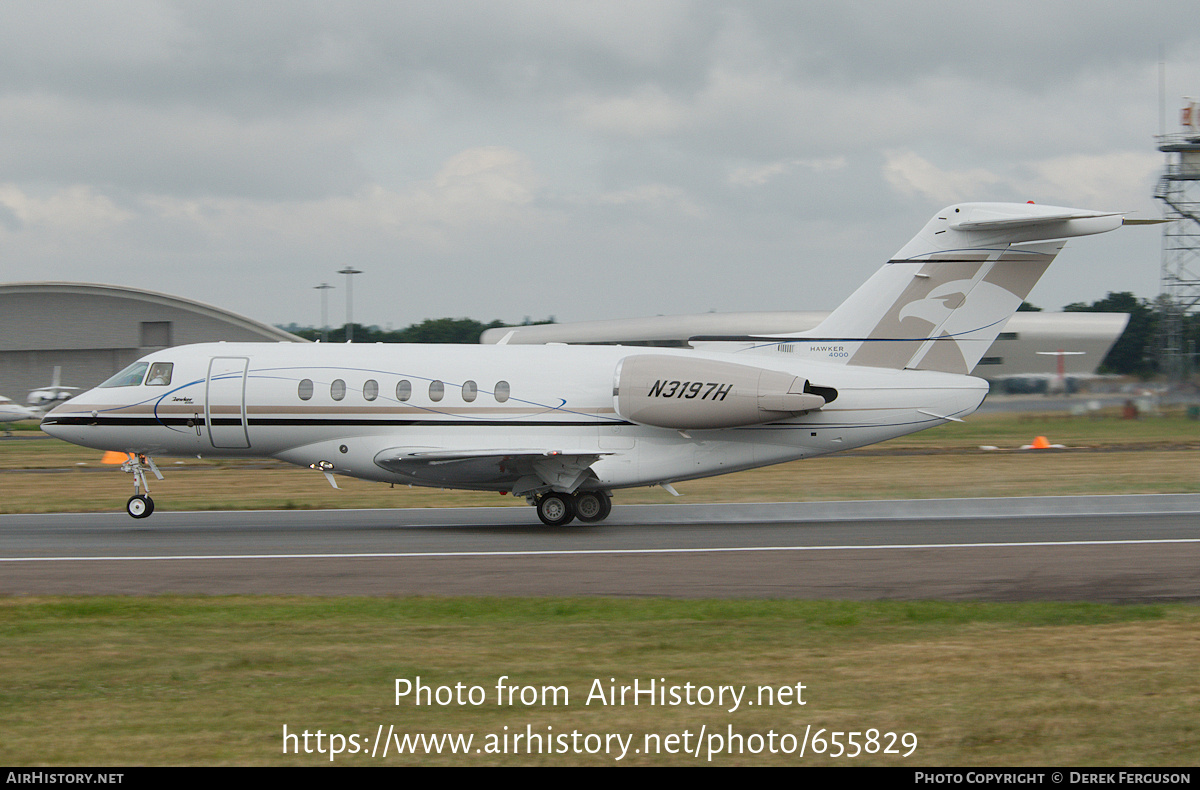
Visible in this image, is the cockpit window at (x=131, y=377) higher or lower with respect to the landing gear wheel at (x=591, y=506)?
higher

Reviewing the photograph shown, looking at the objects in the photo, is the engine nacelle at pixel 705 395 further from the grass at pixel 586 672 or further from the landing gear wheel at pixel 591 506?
the grass at pixel 586 672

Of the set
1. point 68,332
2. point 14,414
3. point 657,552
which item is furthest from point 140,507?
point 68,332

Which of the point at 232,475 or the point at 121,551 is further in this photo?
the point at 232,475

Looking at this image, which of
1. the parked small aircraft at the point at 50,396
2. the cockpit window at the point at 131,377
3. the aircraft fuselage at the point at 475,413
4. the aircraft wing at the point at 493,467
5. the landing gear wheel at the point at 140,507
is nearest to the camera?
the aircraft wing at the point at 493,467

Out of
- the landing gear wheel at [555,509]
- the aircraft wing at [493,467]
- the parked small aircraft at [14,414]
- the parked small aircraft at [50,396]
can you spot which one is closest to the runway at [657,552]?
the landing gear wheel at [555,509]

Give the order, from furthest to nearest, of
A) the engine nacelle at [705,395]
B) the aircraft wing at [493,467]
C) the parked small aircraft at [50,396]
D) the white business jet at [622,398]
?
the parked small aircraft at [50,396], the white business jet at [622,398], the engine nacelle at [705,395], the aircraft wing at [493,467]

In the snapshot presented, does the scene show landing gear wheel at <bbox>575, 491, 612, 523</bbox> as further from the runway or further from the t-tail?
the t-tail

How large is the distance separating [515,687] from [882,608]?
15.8 feet

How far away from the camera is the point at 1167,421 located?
42.5 meters

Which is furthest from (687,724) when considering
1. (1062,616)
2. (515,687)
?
(1062,616)

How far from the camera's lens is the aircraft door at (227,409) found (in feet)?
62.1

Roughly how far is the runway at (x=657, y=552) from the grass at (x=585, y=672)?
1.14 metres

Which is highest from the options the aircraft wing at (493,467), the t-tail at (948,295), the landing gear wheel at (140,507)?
the t-tail at (948,295)
